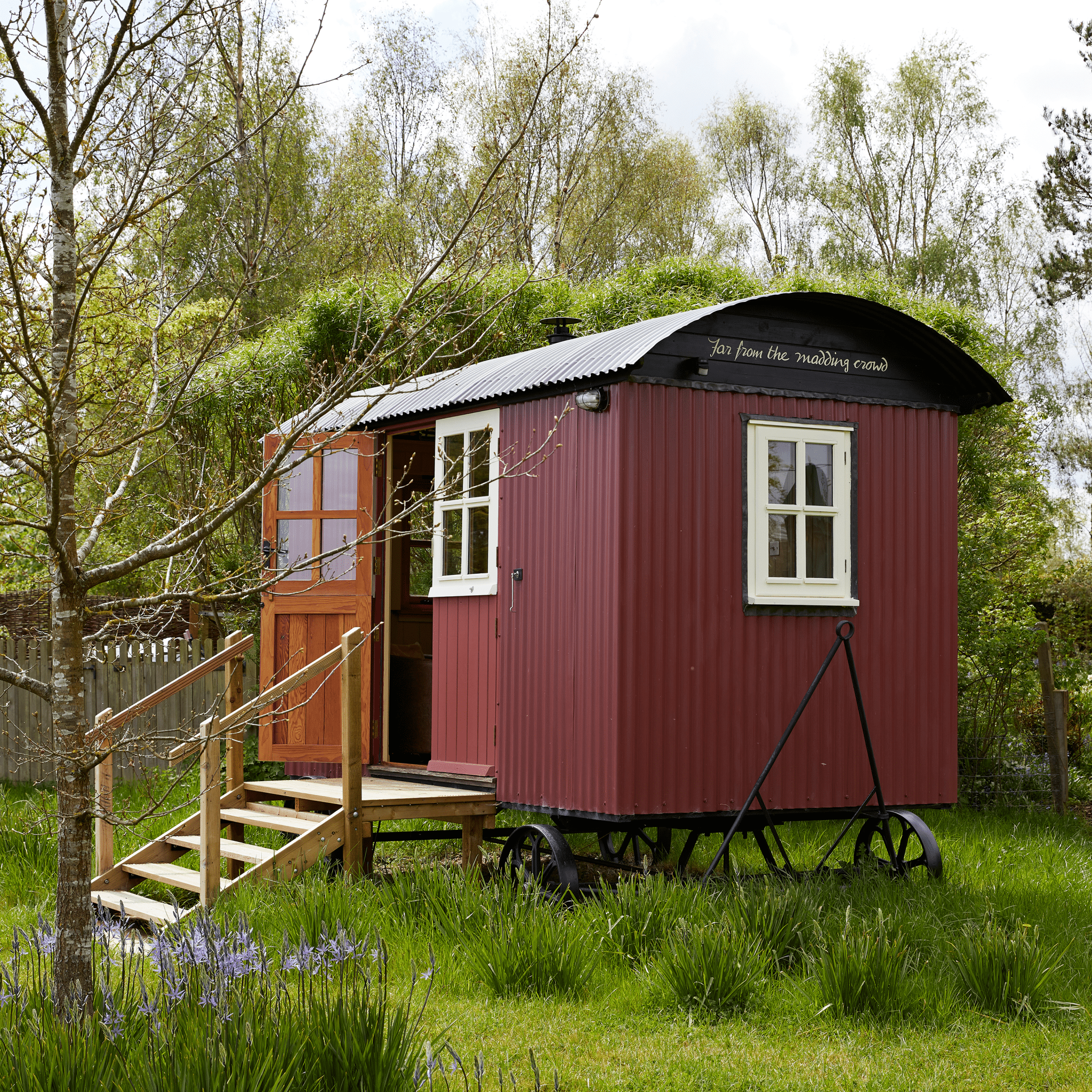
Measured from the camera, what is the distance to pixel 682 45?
120 ft

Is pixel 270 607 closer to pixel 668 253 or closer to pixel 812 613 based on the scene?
pixel 812 613

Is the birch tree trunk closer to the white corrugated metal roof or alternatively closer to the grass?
the grass

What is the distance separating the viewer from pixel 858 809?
816 cm

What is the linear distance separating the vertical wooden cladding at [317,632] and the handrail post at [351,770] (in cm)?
142

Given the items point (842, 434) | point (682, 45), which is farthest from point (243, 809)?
point (682, 45)

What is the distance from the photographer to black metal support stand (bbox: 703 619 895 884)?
24.5ft

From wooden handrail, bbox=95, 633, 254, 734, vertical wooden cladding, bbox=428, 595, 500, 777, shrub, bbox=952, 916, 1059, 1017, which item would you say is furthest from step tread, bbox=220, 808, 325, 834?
shrub, bbox=952, 916, 1059, 1017

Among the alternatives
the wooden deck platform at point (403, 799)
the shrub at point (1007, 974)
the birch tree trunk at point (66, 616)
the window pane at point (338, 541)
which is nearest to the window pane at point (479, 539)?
the window pane at point (338, 541)

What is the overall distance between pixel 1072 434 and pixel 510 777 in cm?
2604

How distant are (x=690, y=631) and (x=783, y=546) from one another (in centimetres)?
89

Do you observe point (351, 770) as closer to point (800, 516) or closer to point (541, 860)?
point (541, 860)

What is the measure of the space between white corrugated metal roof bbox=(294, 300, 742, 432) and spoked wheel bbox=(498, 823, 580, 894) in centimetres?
265

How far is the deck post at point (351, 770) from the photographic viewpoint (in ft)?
25.7

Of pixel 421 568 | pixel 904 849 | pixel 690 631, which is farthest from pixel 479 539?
pixel 421 568
